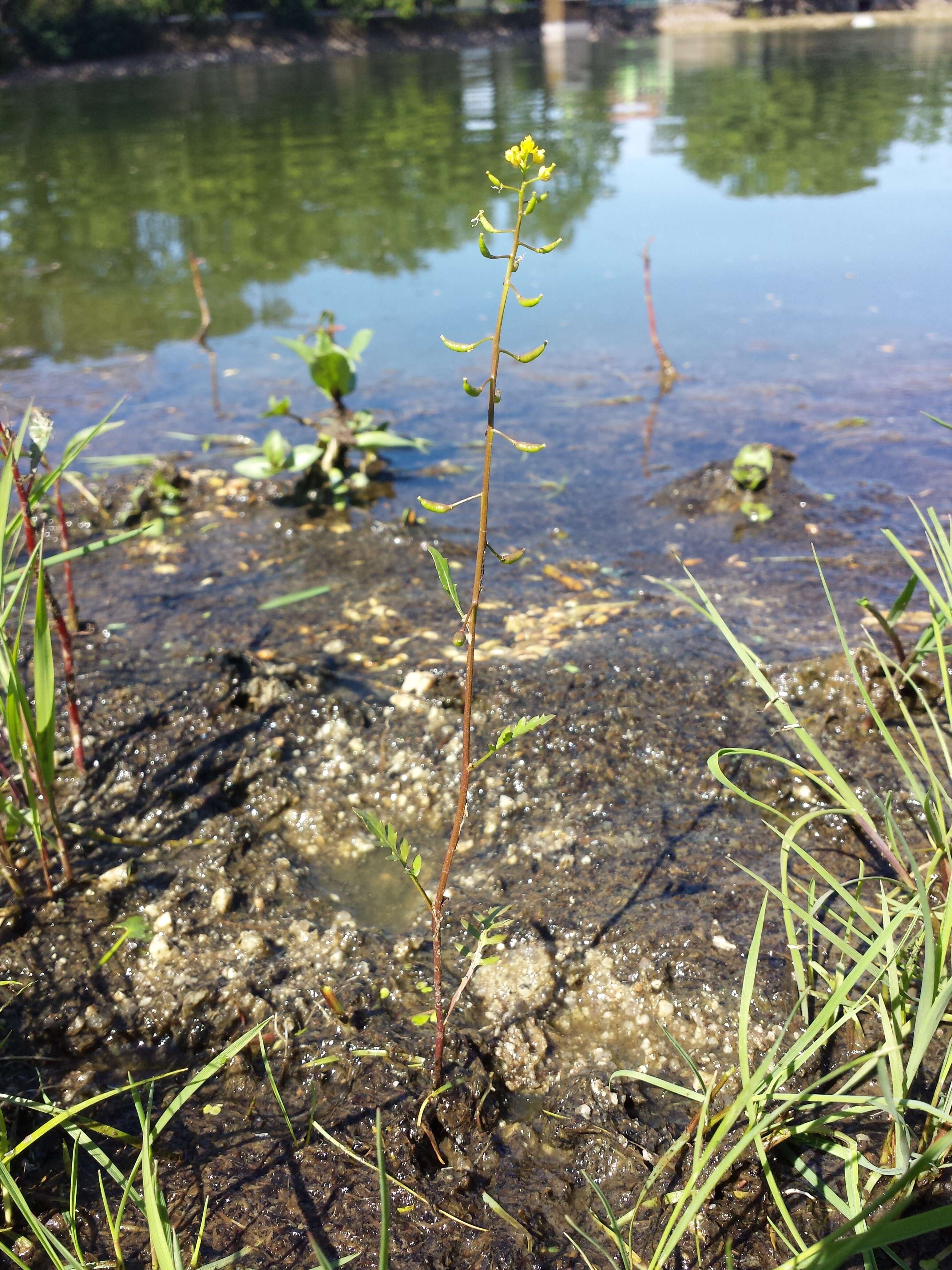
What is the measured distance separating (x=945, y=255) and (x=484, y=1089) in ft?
26.0

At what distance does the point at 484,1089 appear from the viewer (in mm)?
1479

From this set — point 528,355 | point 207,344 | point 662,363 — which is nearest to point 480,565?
point 528,355

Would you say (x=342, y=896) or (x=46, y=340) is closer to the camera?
(x=342, y=896)

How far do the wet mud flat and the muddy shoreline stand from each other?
101 feet

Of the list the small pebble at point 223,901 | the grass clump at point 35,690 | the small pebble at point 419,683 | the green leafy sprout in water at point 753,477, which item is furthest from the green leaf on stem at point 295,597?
the green leafy sprout in water at point 753,477

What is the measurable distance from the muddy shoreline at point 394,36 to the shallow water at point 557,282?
52.4ft

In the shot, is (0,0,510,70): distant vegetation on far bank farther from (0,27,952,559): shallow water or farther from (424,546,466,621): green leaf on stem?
(424,546,466,621): green leaf on stem

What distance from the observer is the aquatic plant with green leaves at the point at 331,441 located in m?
3.68

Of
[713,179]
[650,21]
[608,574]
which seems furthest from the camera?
[650,21]

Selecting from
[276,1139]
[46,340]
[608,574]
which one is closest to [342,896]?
[276,1139]

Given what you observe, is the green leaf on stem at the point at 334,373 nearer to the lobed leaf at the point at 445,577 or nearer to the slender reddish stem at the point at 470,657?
the slender reddish stem at the point at 470,657

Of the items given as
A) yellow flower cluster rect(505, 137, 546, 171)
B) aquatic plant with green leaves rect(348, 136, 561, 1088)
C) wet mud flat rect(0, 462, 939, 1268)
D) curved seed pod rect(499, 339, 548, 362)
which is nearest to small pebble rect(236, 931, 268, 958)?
wet mud flat rect(0, 462, 939, 1268)

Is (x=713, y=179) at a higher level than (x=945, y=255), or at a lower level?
higher

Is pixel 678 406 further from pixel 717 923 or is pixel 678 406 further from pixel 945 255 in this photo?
pixel 945 255
